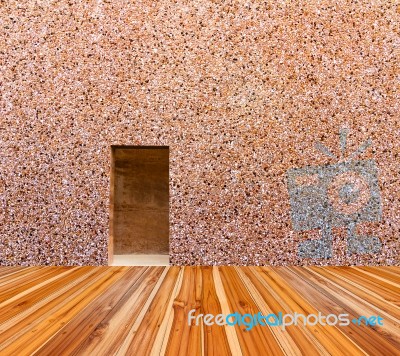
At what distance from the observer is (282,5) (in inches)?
65.6

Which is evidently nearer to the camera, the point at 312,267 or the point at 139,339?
the point at 139,339

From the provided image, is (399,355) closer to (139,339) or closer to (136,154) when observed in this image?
(139,339)

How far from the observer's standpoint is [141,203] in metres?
2.42

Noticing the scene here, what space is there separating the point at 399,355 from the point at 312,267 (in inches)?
34.5

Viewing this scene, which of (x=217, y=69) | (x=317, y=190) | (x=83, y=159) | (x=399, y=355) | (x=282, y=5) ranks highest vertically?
(x=282, y=5)

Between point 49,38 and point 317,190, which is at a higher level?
point 49,38

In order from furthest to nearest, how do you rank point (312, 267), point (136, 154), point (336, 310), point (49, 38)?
point (136, 154), point (49, 38), point (312, 267), point (336, 310)

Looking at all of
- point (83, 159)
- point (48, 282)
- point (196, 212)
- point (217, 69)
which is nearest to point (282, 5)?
point (217, 69)
